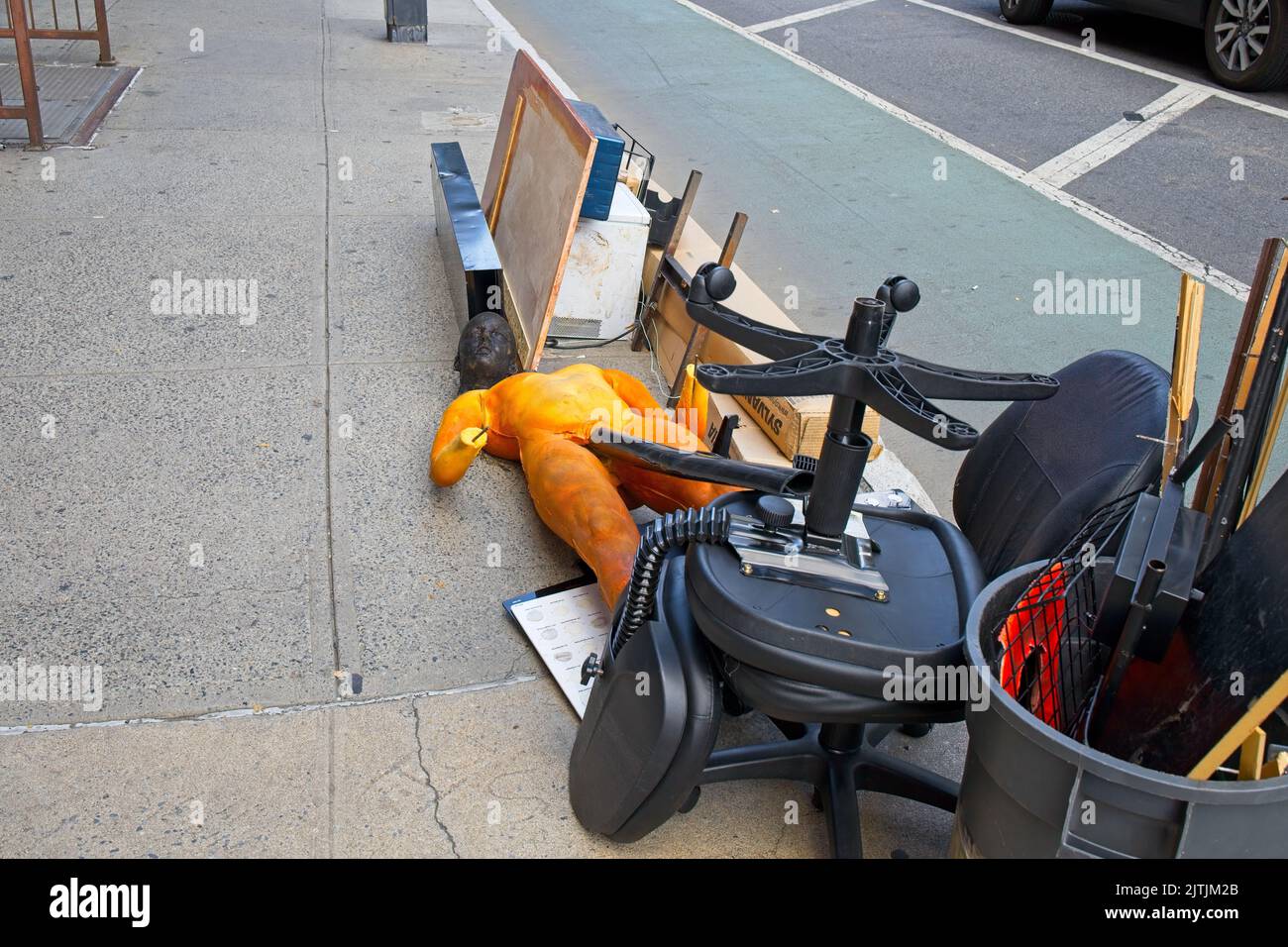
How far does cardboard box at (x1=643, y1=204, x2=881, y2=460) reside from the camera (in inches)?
143

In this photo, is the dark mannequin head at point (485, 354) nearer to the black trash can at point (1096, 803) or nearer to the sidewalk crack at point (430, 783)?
the sidewalk crack at point (430, 783)

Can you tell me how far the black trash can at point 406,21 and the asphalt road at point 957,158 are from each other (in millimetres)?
1102

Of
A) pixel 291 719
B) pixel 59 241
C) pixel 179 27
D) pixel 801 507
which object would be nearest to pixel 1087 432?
pixel 801 507

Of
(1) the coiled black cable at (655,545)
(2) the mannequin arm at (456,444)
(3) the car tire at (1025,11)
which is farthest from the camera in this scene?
(3) the car tire at (1025,11)

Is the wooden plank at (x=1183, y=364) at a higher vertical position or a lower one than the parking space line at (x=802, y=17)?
higher

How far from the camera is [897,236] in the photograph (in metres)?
6.18

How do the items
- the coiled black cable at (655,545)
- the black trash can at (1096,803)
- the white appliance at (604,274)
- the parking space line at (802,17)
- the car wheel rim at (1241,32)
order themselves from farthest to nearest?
the parking space line at (802,17)
the car wheel rim at (1241,32)
the white appliance at (604,274)
the coiled black cable at (655,545)
the black trash can at (1096,803)

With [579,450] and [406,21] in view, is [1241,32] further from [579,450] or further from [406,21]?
[579,450]

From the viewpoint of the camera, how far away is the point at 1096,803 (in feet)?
5.05

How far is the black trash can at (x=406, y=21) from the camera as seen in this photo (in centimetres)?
970

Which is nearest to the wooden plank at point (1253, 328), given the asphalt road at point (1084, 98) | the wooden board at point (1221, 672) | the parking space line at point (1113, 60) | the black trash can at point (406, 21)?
the wooden board at point (1221, 672)

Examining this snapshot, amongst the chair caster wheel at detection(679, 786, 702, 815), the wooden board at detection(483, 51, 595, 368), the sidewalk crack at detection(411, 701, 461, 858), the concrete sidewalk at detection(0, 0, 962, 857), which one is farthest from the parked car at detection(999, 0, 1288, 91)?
the sidewalk crack at detection(411, 701, 461, 858)

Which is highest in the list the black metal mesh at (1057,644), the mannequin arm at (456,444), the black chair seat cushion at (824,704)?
the black metal mesh at (1057,644)

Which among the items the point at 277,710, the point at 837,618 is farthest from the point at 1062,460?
the point at 277,710
